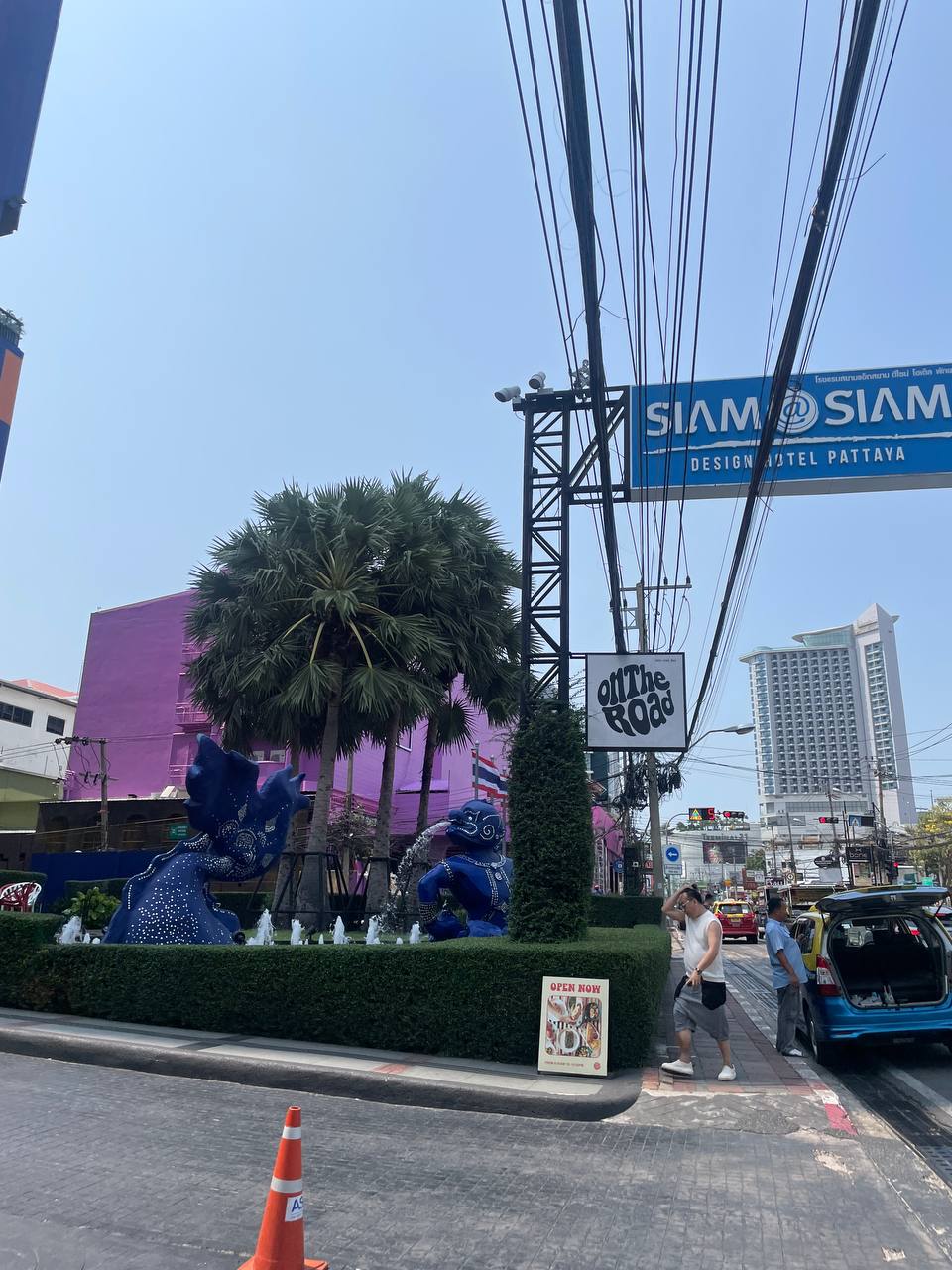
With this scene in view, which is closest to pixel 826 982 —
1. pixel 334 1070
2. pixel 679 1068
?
pixel 679 1068

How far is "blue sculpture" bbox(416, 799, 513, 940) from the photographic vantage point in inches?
547

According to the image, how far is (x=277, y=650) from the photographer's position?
18922 millimetres

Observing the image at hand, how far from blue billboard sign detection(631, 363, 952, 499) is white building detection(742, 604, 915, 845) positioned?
241 ft

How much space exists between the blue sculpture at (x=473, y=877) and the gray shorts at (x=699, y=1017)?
19.9 feet

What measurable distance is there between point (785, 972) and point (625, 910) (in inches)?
613

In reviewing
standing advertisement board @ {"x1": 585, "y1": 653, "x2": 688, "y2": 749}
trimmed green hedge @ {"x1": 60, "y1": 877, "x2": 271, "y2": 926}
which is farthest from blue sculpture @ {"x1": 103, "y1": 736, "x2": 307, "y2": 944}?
trimmed green hedge @ {"x1": 60, "y1": 877, "x2": 271, "y2": 926}

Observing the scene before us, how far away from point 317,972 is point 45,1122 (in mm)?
2894

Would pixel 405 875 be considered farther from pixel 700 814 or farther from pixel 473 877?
pixel 700 814

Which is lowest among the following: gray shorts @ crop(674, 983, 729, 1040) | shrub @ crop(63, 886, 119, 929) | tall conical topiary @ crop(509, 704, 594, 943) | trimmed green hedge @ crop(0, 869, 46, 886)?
gray shorts @ crop(674, 983, 729, 1040)

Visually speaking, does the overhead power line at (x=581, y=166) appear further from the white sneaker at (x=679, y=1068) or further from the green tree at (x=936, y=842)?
the green tree at (x=936, y=842)

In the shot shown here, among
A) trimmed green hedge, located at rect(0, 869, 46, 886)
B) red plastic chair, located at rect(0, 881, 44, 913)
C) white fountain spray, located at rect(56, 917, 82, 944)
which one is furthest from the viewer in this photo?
trimmed green hedge, located at rect(0, 869, 46, 886)

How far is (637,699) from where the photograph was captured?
11.1m

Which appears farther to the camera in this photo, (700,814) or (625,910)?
(700,814)

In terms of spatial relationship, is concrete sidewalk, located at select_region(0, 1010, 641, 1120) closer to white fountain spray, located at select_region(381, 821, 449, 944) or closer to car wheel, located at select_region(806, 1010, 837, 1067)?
car wheel, located at select_region(806, 1010, 837, 1067)
